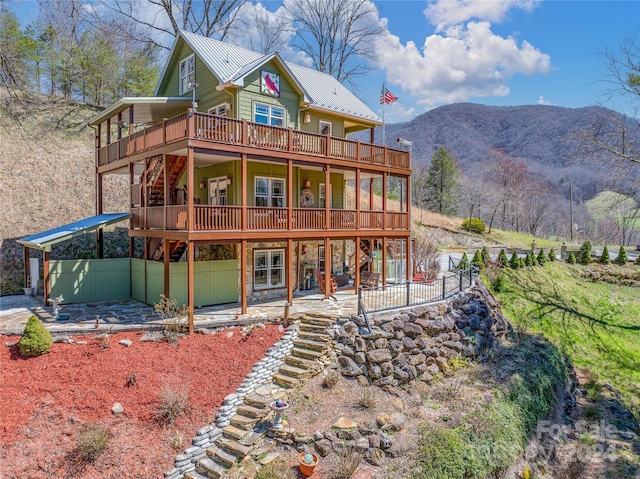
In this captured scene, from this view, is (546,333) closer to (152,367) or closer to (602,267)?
(602,267)

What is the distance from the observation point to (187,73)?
1842 centimetres

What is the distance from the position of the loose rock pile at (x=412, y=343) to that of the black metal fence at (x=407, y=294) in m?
0.47

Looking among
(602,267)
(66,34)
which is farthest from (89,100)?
(602,267)

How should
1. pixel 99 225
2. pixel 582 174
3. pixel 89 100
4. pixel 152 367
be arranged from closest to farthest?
pixel 152 367 → pixel 99 225 → pixel 89 100 → pixel 582 174

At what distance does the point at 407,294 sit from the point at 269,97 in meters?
10.2

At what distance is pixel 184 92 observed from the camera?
60.8 feet

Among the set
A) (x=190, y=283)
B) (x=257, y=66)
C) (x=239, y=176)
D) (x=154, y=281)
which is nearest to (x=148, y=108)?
(x=257, y=66)

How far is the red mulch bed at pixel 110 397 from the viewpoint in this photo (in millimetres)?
7992

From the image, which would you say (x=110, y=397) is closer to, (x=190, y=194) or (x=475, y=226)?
(x=190, y=194)

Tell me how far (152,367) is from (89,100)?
29198 millimetres

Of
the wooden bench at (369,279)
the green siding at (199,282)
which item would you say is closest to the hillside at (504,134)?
the wooden bench at (369,279)

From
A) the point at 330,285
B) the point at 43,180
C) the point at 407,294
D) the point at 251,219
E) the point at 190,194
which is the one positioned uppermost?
the point at 43,180

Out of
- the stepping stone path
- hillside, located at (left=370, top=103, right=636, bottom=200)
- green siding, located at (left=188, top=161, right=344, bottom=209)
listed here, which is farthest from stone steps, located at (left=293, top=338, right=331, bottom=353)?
hillside, located at (left=370, top=103, right=636, bottom=200)

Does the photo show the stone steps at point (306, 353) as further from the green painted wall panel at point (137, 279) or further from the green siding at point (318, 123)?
the green siding at point (318, 123)
